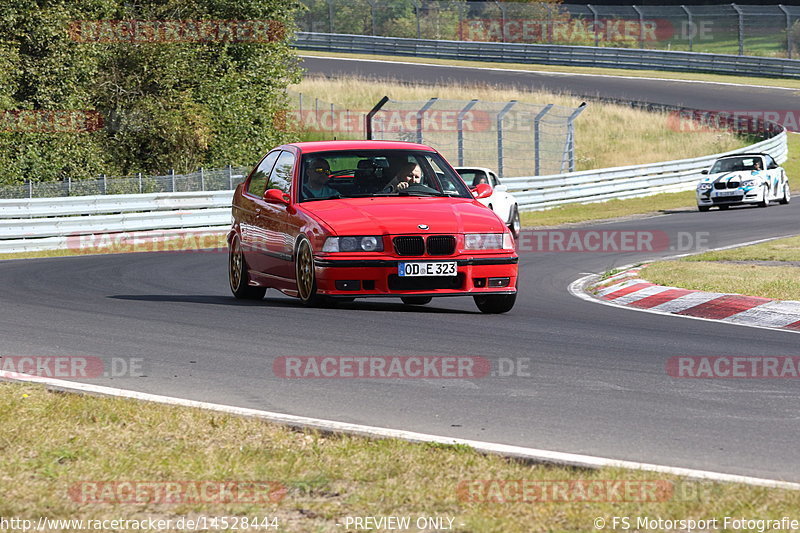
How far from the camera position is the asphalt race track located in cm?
584

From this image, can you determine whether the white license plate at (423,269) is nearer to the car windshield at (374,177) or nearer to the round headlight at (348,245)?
the round headlight at (348,245)

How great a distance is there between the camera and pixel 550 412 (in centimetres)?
635

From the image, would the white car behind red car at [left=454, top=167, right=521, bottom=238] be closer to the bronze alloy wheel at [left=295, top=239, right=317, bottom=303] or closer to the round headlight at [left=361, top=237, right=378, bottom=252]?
the bronze alloy wheel at [left=295, top=239, right=317, bottom=303]

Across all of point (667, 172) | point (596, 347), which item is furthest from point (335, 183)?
point (667, 172)

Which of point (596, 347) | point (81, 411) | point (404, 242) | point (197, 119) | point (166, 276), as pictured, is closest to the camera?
point (81, 411)

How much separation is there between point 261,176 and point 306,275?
6.44 feet

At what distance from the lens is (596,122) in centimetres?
4666

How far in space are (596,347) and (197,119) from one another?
25879mm

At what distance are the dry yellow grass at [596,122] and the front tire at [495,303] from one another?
99.1ft

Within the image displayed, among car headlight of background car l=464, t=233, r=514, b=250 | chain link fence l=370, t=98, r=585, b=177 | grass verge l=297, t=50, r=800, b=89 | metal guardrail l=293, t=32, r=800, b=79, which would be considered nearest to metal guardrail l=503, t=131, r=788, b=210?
chain link fence l=370, t=98, r=585, b=177

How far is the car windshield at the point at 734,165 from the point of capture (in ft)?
94.8

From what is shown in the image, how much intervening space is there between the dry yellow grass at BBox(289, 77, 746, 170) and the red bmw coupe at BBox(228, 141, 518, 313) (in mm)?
29735

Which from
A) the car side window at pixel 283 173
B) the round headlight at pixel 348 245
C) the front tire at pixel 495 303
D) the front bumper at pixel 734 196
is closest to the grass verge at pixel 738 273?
the front tire at pixel 495 303

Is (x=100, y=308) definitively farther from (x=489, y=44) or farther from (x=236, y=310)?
(x=489, y=44)
